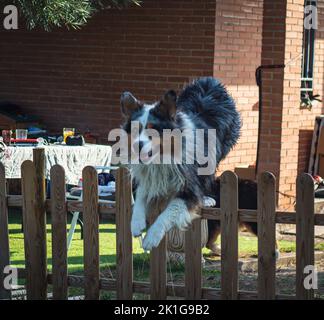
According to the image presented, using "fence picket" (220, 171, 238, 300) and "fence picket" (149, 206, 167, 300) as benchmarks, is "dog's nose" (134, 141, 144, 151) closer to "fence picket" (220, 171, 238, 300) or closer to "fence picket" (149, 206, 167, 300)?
"fence picket" (220, 171, 238, 300)

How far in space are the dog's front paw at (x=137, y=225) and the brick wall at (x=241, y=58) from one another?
6054mm

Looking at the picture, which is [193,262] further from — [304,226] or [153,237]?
[304,226]

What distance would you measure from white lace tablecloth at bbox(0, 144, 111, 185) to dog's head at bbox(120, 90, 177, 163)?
365 centimetres

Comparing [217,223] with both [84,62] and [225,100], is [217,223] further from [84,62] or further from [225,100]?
[84,62]

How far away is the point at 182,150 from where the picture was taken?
646cm

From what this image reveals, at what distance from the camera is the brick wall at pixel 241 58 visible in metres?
12.2

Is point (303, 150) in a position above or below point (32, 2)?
below

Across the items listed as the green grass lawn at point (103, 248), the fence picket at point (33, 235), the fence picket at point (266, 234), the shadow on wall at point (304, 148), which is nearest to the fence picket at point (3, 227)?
the fence picket at point (33, 235)

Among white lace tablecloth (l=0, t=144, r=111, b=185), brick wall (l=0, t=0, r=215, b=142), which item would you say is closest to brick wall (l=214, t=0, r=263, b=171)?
brick wall (l=0, t=0, r=215, b=142)

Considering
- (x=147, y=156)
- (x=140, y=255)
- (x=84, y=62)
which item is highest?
(x=84, y=62)

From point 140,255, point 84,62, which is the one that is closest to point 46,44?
point 84,62

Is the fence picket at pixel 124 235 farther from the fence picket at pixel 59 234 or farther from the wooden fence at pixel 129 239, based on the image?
the fence picket at pixel 59 234

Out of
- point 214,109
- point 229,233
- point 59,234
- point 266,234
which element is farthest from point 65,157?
point 266,234
